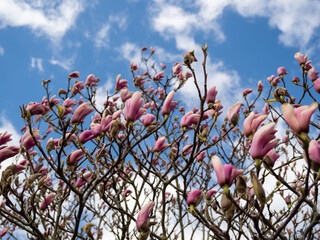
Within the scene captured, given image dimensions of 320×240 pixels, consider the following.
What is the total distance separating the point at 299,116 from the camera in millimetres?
1056

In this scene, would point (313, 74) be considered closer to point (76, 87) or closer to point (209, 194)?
point (209, 194)

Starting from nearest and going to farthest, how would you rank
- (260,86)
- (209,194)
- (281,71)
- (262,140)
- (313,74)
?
(262,140) < (209,194) < (313,74) < (281,71) < (260,86)

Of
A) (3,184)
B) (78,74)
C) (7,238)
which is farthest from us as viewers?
(7,238)

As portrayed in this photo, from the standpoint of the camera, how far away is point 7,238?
460 cm

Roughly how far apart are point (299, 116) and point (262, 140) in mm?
191

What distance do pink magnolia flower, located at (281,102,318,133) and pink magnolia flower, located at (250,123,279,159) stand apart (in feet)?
0.37

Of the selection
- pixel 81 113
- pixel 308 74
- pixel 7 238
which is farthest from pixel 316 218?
pixel 7 238

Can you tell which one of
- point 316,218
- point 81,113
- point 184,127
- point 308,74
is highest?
point 308,74

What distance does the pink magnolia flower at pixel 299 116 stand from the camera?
3.41 ft

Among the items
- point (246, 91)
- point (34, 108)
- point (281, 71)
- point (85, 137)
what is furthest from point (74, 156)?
point (281, 71)

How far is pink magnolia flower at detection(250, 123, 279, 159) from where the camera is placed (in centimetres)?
118

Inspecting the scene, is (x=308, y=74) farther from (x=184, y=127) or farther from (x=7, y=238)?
(x=7, y=238)

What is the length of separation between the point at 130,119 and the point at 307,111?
1.07 meters

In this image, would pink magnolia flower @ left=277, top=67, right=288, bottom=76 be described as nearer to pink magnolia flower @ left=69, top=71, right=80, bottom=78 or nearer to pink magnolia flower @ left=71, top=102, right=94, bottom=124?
pink magnolia flower @ left=69, top=71, right=80, bottom=78
